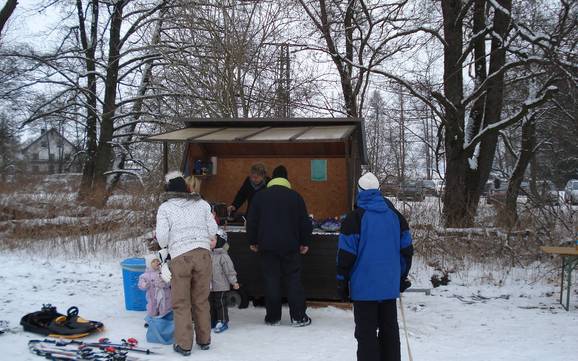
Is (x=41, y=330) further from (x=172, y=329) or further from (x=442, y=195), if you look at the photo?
(x=442, y=195)

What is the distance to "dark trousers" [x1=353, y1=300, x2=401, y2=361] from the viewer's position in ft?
14.0

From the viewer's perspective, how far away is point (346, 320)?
634cm

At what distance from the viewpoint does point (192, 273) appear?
511 cm

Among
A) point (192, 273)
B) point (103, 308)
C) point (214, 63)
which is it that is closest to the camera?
point (192, 273)

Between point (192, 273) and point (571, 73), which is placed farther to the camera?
point (571, 73)

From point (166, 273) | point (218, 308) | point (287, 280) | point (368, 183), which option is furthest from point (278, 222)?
point (368, 183)

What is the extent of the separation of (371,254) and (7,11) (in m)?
16.3

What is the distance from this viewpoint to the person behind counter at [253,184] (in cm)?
699

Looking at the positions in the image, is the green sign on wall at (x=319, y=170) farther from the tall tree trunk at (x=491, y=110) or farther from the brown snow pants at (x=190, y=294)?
the tall tree trunk at (x=491, y=110)

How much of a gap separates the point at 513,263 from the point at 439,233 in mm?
1243

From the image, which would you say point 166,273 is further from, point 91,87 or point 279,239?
point 91,87

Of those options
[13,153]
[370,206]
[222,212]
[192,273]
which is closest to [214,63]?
[222,212]

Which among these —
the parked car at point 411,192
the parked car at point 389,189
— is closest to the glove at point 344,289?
the parked car at point 411,192

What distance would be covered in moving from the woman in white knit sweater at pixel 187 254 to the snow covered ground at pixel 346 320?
26 centimetres
